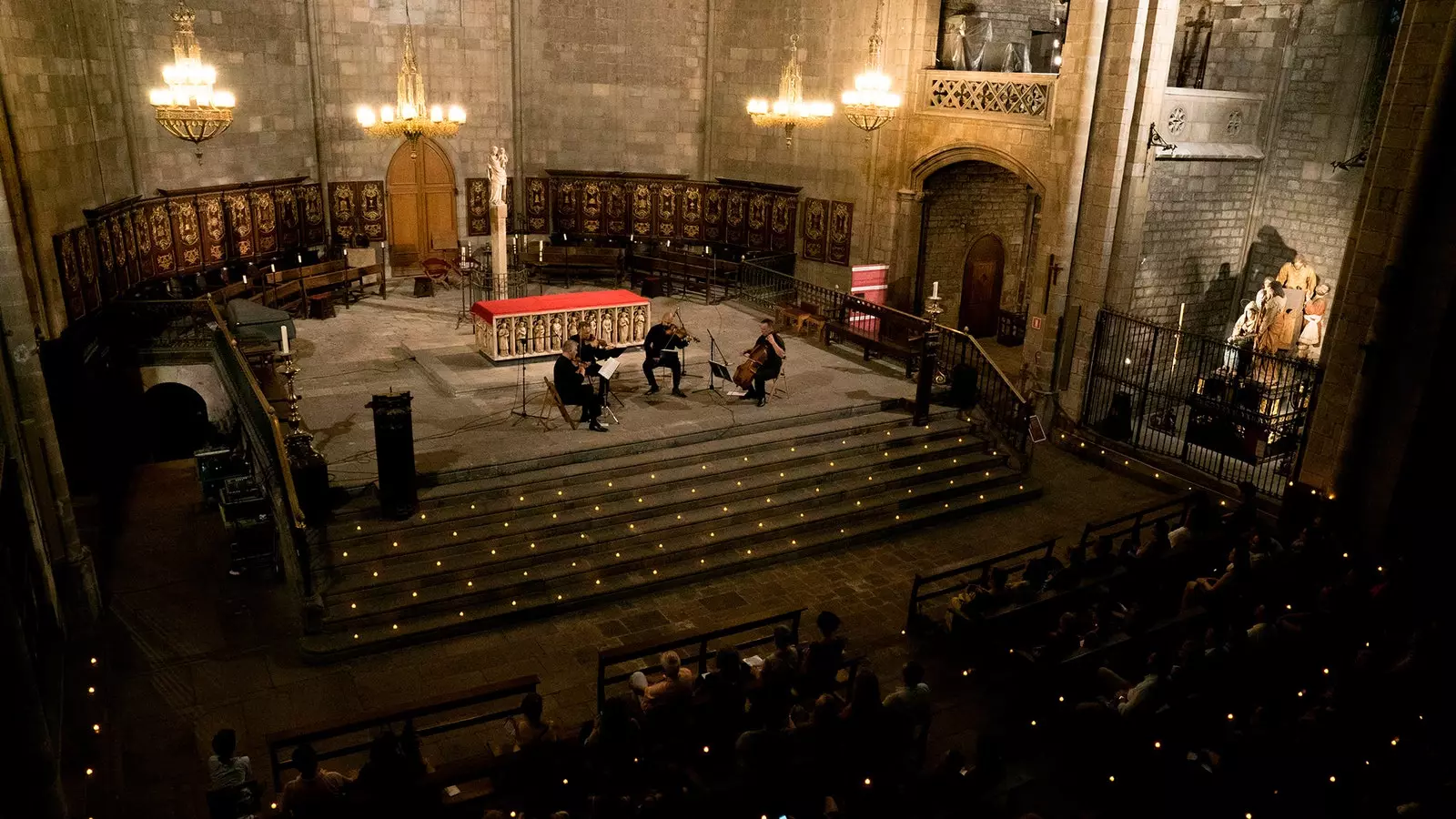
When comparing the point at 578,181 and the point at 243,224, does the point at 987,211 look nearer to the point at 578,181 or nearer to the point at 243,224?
the point at 578,181

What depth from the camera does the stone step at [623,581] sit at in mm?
9766

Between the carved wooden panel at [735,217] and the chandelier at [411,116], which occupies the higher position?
the chandelier at [411,116]

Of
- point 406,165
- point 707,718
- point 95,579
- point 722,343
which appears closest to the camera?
point 707,718

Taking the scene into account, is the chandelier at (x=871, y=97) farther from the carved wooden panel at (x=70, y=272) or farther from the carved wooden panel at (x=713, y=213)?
the carved wooden panel at (x=70, y=272)

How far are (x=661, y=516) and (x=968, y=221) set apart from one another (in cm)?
1305

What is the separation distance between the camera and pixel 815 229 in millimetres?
21516

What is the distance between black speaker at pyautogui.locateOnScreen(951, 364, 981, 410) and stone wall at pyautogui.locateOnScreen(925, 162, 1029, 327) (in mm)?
6754

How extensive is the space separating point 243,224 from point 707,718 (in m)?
15.7

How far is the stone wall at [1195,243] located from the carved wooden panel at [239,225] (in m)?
16.7

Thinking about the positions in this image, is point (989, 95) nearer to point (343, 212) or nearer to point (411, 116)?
point (411, 116)

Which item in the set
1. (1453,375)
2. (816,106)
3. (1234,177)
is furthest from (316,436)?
(1234,177)

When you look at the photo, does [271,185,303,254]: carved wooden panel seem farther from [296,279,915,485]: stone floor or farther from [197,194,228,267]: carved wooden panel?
[296,279,915,485]: stone floor

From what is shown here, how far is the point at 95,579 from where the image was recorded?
10172 mm

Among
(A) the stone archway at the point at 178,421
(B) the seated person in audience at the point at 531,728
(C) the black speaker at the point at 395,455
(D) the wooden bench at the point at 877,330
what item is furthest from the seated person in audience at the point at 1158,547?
(A) the stone archway at the point at 178,421
